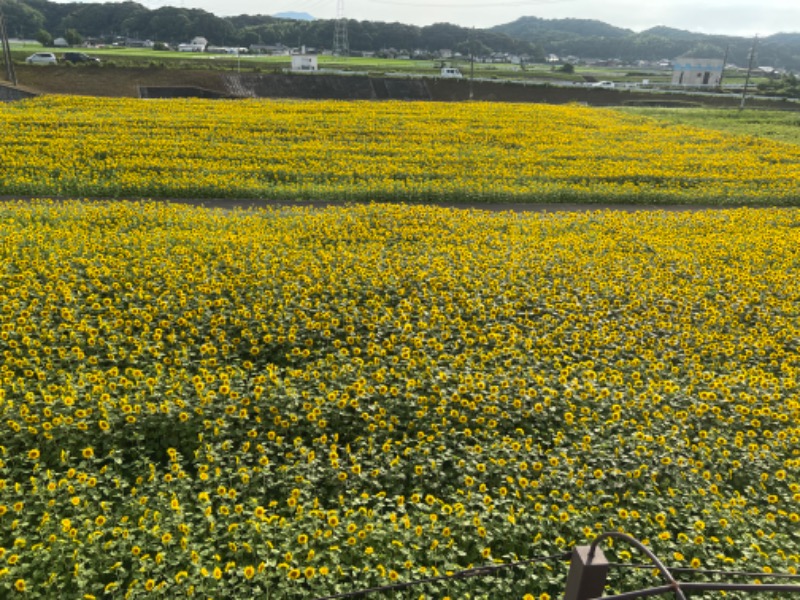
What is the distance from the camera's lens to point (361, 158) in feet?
62.3

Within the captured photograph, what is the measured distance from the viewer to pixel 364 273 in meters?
8.91

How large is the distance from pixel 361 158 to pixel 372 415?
14.6 meters

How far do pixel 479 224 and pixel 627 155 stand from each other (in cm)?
1201

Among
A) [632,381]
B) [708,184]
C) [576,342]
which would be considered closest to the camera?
[632,381]

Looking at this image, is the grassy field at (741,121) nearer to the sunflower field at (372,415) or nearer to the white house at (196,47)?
the sunflower field at (372,415)

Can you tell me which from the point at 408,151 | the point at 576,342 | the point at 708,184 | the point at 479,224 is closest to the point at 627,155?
the point at 708,184

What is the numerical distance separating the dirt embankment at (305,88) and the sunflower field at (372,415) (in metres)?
35.6

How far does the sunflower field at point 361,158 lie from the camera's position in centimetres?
1539

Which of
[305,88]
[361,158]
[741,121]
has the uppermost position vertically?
[305,88]

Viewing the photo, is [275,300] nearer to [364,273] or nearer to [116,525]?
[364,273]

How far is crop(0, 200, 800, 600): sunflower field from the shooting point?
407cm

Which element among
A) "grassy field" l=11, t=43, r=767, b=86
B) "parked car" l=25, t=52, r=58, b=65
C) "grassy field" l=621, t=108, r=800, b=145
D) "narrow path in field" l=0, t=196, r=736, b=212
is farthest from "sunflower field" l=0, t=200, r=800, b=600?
"grassy field" l=11, t=43, r=767, b=86

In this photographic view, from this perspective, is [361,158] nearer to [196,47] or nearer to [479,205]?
[479,205]

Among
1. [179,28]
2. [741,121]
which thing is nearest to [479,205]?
[741,121]
